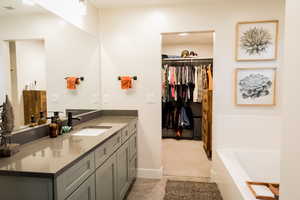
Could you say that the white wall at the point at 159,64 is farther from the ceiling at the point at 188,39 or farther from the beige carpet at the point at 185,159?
the ceiling at the point at 188,39

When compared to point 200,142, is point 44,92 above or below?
above

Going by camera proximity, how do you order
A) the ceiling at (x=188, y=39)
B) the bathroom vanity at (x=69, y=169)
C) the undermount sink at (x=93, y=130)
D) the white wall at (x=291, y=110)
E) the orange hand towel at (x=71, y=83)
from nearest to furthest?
the white wall at (x=291, y=110) < the bathroom vanity at (x=69, y=169) < the undermount sink at (x=93, y=130) < the orange hand towel at (x=71, y=83) < the ceiling at (x=188, y=39)

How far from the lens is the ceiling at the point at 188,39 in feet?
15.3

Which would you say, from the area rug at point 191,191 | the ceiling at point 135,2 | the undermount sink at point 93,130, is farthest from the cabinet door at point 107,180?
the ceiling at point 135,2

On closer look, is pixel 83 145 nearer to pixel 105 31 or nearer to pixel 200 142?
pixel 105 31

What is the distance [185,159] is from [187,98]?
1.52m

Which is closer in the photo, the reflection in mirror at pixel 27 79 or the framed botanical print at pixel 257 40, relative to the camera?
the reflection in mirror at pixel 27 79

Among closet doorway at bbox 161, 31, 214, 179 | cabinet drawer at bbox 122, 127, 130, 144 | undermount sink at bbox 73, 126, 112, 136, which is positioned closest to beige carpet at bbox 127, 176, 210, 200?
closet doorway at bbox 161, 31, 214, 179

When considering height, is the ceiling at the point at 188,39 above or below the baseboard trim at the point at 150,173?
above

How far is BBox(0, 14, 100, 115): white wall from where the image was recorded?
1870 millimetres

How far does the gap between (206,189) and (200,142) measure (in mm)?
2206

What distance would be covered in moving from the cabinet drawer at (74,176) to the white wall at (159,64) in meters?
1.64

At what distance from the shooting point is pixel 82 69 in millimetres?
2824

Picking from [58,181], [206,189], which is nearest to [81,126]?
[58,181]
